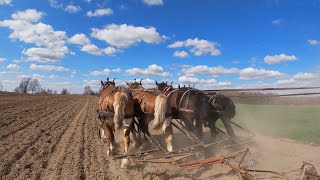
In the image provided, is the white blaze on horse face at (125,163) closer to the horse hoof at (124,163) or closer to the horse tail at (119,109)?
the horse hoof at (124,163)

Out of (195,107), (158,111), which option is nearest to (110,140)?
(158,111)

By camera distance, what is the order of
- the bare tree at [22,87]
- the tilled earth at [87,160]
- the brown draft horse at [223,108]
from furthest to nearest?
the bare tree at [22,87] < the brown draft horse at [223,108] < the tilled earth at [87,160]

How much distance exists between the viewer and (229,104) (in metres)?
10.9

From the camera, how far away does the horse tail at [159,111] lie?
858 cm

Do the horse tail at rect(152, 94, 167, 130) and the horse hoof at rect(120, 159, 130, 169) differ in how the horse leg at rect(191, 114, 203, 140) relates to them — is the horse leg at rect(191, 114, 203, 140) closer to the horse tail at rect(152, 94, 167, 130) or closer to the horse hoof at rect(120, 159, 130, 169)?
the horse tail at rect(152, 94, 167, 130)

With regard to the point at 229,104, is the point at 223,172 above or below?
below

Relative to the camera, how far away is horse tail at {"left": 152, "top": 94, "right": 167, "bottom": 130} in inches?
338

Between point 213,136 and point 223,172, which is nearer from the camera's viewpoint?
point 223,172

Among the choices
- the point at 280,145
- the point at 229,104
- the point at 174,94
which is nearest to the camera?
the point at 174,94

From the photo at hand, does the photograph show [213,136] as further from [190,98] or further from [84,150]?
[84,150]

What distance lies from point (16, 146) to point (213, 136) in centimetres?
682

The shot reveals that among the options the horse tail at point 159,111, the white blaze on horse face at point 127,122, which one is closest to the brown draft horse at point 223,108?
the horse tail at point 159,111

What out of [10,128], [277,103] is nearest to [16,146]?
[10,128]

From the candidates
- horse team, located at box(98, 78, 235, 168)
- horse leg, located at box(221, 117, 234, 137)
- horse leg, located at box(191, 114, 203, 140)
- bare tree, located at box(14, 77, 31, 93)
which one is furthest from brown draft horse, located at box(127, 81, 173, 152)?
bare tree, located at box(14, 77, 31, 93)
